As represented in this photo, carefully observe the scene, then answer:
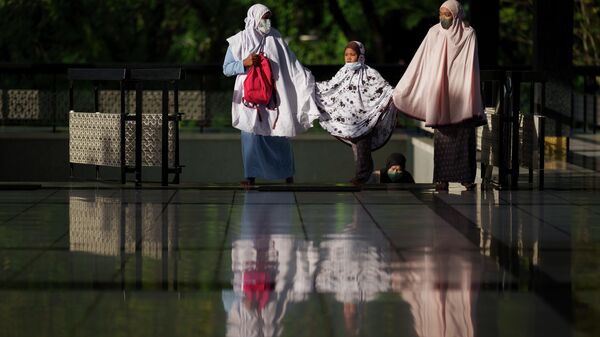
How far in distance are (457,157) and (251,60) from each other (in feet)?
6.61

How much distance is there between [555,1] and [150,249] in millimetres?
11431

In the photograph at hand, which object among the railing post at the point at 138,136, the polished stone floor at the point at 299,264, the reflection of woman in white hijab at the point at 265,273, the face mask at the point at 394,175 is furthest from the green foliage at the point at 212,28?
the reflection of woman in white hijab at the point at 265,273

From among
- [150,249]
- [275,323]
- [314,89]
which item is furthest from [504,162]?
[275,323]

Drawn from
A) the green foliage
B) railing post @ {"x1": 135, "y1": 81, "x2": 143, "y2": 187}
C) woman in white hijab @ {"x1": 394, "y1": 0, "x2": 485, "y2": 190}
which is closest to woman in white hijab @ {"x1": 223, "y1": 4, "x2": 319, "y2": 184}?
railing post @ {"x1": 135, "y1": 81, "x2": 143, "y2": 187}

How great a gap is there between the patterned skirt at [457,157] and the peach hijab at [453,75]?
0.14 meters

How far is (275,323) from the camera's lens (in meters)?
6.77

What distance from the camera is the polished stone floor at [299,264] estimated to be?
6816 mm

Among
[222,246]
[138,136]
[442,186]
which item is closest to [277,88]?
[138,136]

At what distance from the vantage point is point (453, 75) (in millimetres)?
13359

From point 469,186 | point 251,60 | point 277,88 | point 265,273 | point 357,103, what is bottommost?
point 265,273

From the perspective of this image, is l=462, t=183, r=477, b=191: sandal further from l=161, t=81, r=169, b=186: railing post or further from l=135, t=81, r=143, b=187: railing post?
l=135, t=81, r=143, b=187: railing post

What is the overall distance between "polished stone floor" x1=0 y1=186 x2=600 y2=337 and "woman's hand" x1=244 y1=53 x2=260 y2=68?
4.18 feet

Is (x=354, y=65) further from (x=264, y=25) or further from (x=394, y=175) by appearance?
(x=394, y=175)

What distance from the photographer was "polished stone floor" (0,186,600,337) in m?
6.82
